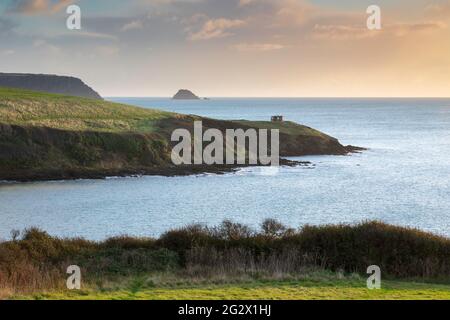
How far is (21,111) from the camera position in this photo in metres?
93.0

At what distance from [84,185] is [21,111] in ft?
101

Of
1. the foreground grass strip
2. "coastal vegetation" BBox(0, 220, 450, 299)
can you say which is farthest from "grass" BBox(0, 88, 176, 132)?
the foreground grass strip

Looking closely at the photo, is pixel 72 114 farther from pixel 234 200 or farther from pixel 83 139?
pixel 234 200

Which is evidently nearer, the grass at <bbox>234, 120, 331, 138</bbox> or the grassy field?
the grassy field

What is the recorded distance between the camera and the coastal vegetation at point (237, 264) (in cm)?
2152

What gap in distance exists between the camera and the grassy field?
2027 centimetres

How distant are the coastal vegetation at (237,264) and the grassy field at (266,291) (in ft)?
0.12

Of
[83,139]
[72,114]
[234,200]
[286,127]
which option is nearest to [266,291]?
[234,200]

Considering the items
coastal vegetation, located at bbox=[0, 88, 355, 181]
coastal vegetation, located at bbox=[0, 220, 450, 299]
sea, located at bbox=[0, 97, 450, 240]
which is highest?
coastal vegetation, located at bbox=[0, 88, 355, 181]

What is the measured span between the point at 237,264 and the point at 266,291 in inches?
220

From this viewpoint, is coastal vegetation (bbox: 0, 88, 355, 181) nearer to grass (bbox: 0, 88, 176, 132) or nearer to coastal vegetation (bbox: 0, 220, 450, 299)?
grass (bbox: 0, 88, 176, 132)

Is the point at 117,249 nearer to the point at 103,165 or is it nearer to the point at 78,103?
the point at 103,165
